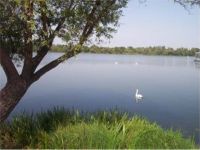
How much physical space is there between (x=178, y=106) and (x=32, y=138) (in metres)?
18.1

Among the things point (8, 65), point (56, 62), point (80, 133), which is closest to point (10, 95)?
point (8, 65)

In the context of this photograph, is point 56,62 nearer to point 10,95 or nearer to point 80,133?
point 10,95

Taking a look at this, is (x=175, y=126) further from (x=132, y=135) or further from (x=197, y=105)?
(x=132, y=135)

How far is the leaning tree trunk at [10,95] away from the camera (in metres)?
7.81

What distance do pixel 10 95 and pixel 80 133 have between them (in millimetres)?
1639

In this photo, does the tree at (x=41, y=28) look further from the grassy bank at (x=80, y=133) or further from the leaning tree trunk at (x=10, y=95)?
the grassy bank at (x=80, y=133)

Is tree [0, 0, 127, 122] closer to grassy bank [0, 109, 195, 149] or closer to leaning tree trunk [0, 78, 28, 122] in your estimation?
leaning tree trunk [0, 78, 28, 122]

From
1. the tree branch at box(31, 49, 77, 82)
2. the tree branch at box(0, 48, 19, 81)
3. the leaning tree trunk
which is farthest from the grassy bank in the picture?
the tree branch at box(0, 48, 19, 81)

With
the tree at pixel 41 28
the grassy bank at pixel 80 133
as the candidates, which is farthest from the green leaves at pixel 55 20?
the grassy bank at pixel 80 133

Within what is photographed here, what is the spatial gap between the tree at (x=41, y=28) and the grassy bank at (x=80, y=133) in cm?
85

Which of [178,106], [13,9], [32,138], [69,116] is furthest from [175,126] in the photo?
[13,9]

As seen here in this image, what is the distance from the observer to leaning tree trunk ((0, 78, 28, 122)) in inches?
307

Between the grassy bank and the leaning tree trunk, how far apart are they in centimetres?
82

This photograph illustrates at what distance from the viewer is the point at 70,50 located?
761 cm
